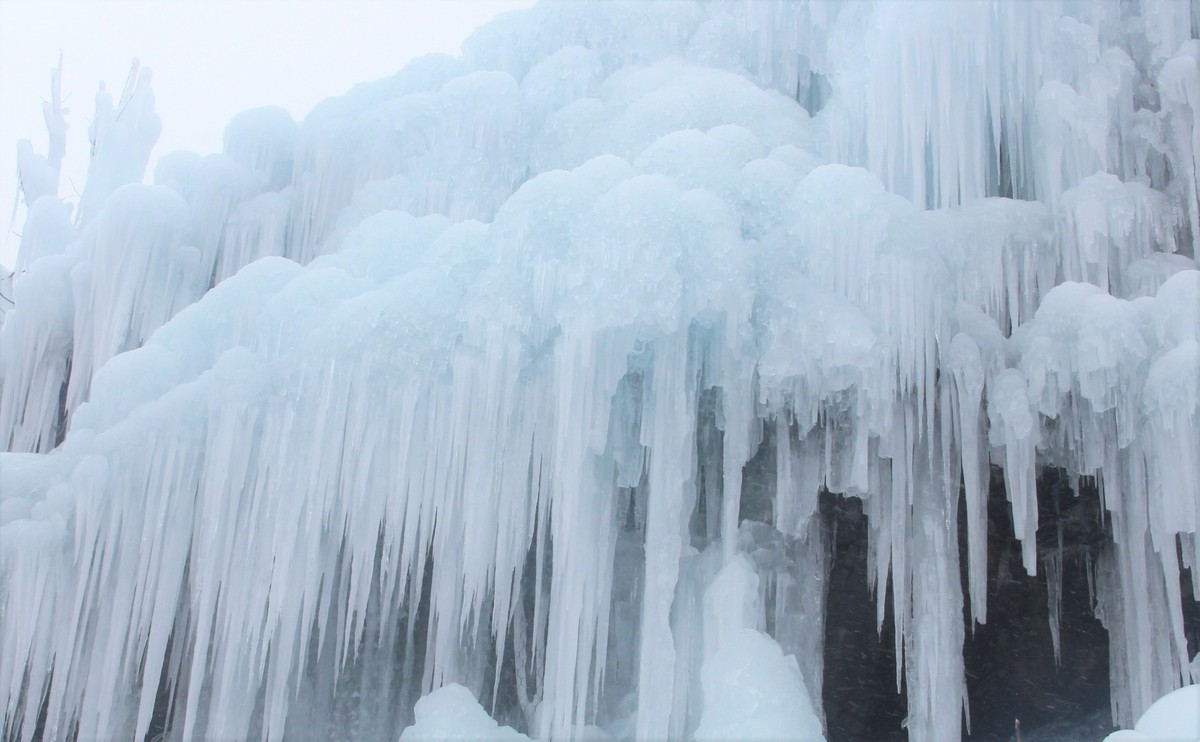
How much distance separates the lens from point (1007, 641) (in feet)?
22.9

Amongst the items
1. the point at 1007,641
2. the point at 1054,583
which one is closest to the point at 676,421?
the point at 1054,583

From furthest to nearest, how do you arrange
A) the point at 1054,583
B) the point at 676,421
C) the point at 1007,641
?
the point at 1007,641 < the point at 1054,583 < the point at 676,421

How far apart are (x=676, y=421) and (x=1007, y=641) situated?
3485 millimetres

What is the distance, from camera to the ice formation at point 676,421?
495cm

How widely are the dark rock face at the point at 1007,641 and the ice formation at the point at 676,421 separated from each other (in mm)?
285

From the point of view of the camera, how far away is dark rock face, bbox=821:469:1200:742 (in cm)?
632

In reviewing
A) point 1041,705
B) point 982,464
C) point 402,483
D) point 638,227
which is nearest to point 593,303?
point 638,227

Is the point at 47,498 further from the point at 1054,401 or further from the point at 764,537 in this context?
the point at 1054,401

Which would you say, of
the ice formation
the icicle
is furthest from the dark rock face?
the ice formation

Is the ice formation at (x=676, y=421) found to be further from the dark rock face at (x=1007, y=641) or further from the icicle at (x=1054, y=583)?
the dark rock face at (x=1007, y=641)

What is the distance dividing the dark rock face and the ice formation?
0.28 meters

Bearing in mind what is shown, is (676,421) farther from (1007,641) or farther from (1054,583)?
(1007,641)

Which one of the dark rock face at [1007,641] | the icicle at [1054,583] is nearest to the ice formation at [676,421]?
the icicle at [1054,583]

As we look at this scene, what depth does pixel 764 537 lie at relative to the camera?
18.0 ft
